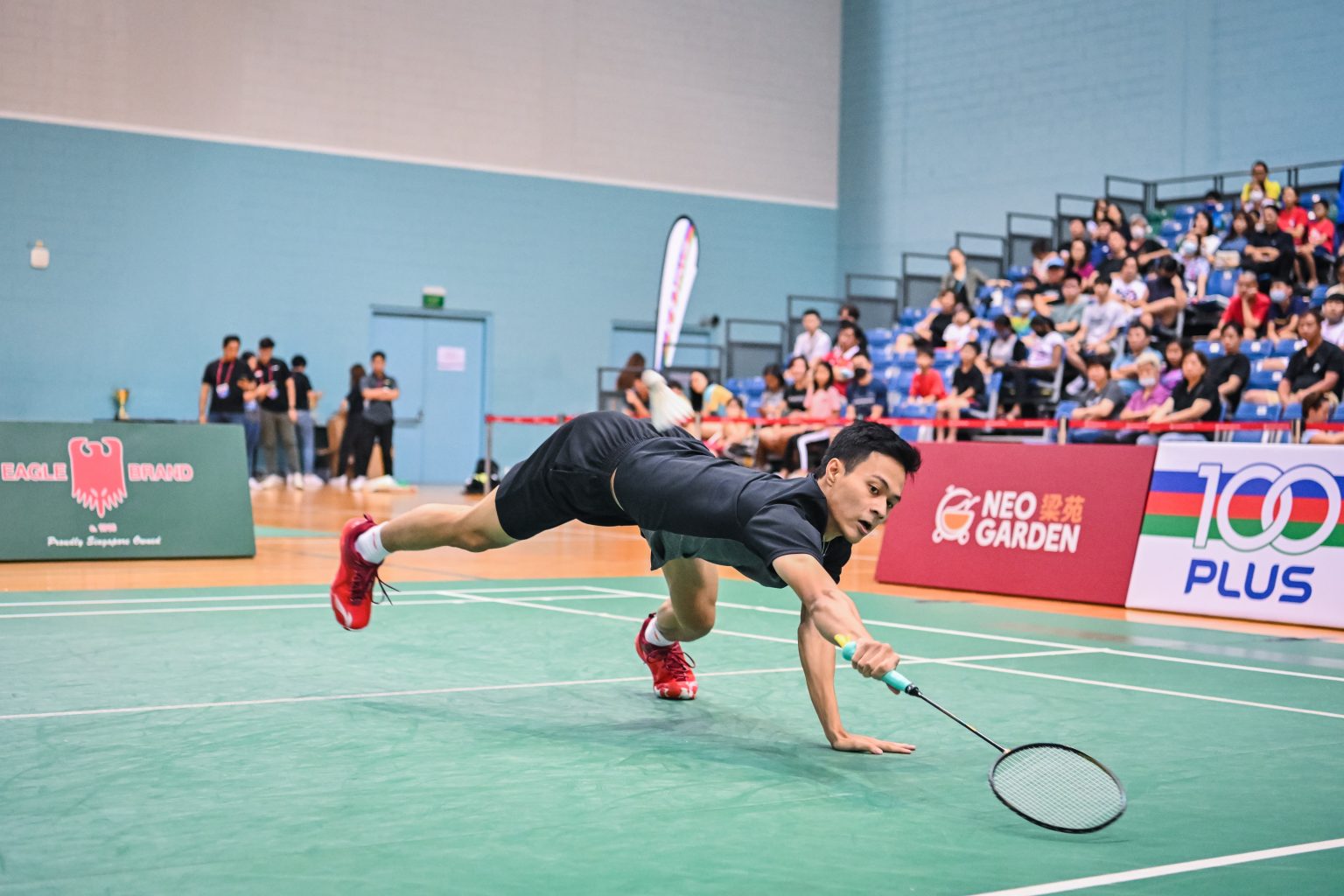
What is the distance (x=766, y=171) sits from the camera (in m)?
27.2

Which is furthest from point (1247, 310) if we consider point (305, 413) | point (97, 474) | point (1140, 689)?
point (305, 413)

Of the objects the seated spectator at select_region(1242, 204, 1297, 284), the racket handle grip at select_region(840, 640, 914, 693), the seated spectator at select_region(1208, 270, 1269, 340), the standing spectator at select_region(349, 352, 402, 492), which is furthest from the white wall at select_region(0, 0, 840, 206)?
the racket handle grip at select_region(840, 640, 914, 693)

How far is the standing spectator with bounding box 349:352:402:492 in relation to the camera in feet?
72.9

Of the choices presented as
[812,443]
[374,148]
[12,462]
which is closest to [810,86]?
[374,148]

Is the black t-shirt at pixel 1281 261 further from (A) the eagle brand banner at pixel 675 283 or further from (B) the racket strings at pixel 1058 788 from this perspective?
(B) the racket strings at pixel 1058 788

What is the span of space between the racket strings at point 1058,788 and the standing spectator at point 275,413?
19.1 metres

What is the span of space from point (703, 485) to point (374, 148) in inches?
819

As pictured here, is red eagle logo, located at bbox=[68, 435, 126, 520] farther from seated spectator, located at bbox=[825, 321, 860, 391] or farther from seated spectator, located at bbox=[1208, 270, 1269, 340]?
seated spectator, located at bbox=[1208, 270, 1269, 340]

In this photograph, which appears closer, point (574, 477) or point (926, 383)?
point (574, 477)

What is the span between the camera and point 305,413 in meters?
22.8

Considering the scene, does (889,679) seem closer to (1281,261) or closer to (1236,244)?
(1281,261)

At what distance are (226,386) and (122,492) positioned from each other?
11.2 meters

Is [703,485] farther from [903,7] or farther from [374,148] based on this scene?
Answer: [903,7]


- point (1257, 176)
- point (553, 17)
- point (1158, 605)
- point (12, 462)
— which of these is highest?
point (553, 17)
